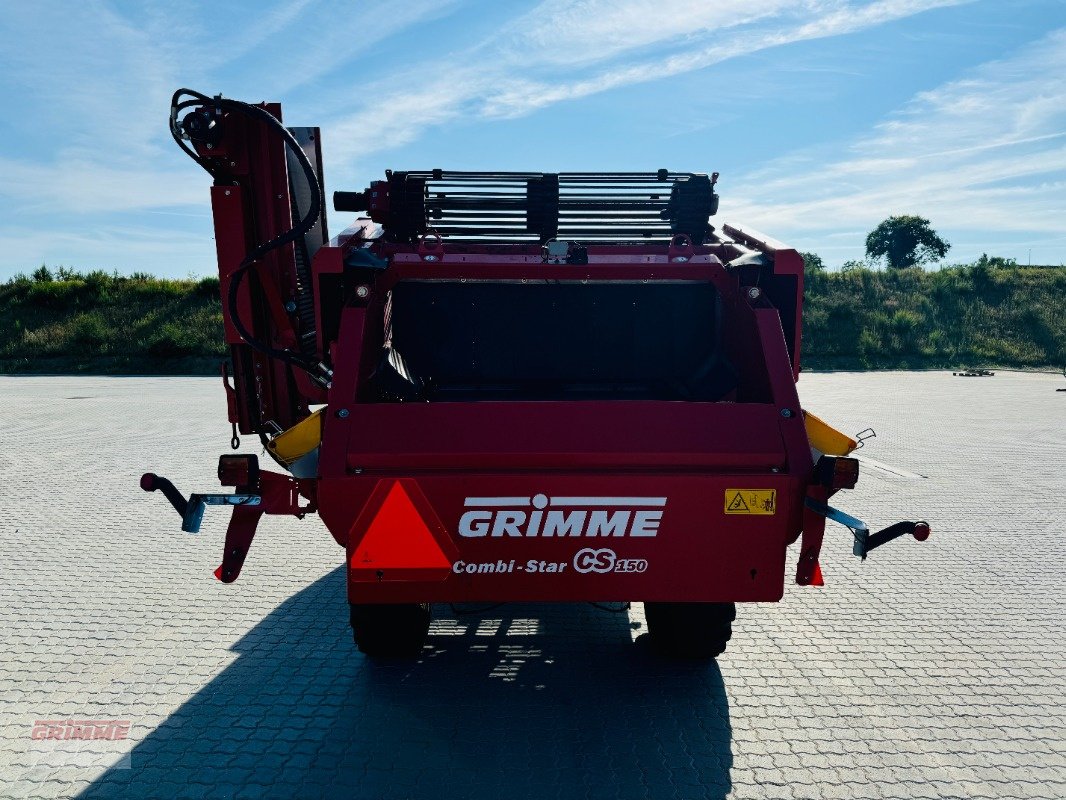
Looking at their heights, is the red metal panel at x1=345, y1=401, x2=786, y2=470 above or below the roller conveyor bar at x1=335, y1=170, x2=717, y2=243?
below

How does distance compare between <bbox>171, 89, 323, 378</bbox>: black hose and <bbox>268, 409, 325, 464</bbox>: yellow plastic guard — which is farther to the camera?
<bbox>171, 89, 323, 378</bbox>: black hose

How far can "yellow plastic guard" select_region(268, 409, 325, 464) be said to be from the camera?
118 inches

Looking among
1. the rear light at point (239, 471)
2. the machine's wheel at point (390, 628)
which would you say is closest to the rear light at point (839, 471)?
the machine's wheel at point (390, 628)

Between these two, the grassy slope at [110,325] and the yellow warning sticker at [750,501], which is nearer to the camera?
the yellow warning sticker at [750,501]

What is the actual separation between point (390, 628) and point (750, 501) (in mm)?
1602

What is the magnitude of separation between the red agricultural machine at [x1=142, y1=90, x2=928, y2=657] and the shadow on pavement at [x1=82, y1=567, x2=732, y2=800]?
0.86 ft

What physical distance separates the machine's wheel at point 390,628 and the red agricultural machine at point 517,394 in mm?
12

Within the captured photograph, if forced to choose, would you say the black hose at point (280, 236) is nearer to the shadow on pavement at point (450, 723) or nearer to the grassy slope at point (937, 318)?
the shadow on pavement at point (450, 723)

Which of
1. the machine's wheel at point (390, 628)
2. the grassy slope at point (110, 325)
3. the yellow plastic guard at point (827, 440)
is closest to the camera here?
the yellow plastic guard at point (827, 440)

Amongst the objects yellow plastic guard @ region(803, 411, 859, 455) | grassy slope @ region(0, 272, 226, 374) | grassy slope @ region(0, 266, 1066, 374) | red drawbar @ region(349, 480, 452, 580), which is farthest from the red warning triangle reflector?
grassy slope @ region(0, 272, 226, 374)

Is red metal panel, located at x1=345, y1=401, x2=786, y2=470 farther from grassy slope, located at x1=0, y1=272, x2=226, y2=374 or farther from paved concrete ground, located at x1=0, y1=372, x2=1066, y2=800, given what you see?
grassy slope, located at x1=0, y1=272, x2=226, y2=374

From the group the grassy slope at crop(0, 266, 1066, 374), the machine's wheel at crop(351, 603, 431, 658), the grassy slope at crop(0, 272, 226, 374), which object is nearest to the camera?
the machine's wheel at crop(351, 603, 431, 658)

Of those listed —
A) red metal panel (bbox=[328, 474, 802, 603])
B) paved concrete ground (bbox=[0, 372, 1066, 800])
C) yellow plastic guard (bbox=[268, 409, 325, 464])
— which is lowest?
paved concrete ground (bbox=[0, 372, 1066, 800])

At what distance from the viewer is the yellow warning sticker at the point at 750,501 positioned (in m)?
2.85
